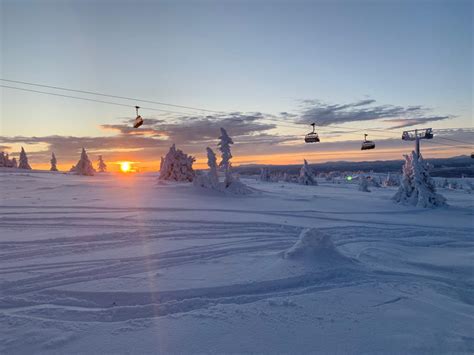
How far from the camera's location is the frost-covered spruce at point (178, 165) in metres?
43.1

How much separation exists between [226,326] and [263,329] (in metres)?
0.70

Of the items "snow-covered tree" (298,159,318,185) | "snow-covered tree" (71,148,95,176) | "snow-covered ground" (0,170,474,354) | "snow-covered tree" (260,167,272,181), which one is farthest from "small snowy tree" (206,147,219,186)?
"snow-covered tree" (260,167,272,181)

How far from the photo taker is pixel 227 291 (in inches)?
291

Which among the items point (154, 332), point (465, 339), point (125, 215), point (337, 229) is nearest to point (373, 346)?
point (465, 339)

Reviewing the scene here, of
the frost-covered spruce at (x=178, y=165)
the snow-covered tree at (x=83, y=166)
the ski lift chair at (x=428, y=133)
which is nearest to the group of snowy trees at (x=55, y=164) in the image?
the snow-covered tree at (x=83, y=166)

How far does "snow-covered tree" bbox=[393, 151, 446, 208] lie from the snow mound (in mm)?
20830

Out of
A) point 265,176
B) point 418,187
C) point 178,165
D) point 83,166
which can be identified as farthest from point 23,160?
point 418,187

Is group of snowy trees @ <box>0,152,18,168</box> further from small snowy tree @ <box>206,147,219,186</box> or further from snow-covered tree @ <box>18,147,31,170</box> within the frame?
small snowy tree @ <box>206,147,219,186</box>

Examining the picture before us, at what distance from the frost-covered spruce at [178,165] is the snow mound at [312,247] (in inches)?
1352

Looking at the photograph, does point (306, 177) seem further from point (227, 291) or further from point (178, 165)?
point (227, 291)

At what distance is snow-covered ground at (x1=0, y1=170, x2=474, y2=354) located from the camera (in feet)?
17.9

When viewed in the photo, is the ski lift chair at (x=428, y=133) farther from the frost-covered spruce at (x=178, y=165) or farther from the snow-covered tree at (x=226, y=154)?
the frost-covered spruce at (x=178, y=165)

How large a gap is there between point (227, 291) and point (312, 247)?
138 inches

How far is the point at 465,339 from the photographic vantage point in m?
5.62
